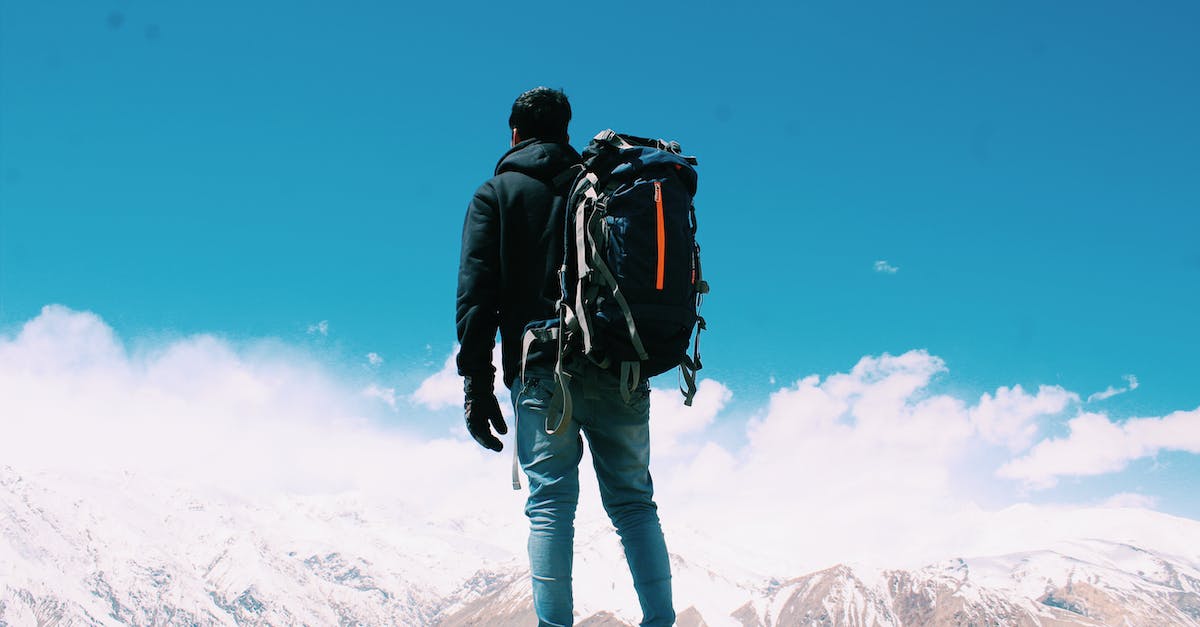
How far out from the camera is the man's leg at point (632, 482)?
4.54 metres

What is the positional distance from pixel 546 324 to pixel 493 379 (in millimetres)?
558

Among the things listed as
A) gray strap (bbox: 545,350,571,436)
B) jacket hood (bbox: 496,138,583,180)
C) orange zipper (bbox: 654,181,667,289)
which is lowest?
gray strap (bbox: 545,350,571,436)

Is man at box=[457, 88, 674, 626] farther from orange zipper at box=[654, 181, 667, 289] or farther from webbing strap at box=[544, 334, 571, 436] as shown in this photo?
orange zipper at box=[654, 181, 667, 289]

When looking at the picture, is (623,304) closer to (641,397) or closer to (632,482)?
(641,397)

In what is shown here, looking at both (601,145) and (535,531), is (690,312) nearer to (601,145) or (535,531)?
(601,145)

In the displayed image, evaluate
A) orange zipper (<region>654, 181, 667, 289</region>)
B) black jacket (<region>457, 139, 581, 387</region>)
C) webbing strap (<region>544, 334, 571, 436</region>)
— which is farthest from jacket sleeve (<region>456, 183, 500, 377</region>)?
orange zipper (<region>654, 181, 667, 289</region>)

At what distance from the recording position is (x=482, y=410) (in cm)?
484

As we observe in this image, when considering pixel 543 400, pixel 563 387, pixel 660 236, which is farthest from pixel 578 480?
pixel 660 236

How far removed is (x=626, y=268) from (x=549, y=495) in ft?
4.33

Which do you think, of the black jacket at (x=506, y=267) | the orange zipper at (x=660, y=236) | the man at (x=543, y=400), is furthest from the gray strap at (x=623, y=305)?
the black jacket at (x=506, y=267)

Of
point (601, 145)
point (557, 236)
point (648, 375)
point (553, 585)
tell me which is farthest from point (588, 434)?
point (601, 145)

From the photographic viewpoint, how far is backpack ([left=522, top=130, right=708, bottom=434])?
4.34m

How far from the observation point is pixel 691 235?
468 cm

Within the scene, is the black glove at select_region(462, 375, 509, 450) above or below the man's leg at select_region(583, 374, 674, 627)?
above
